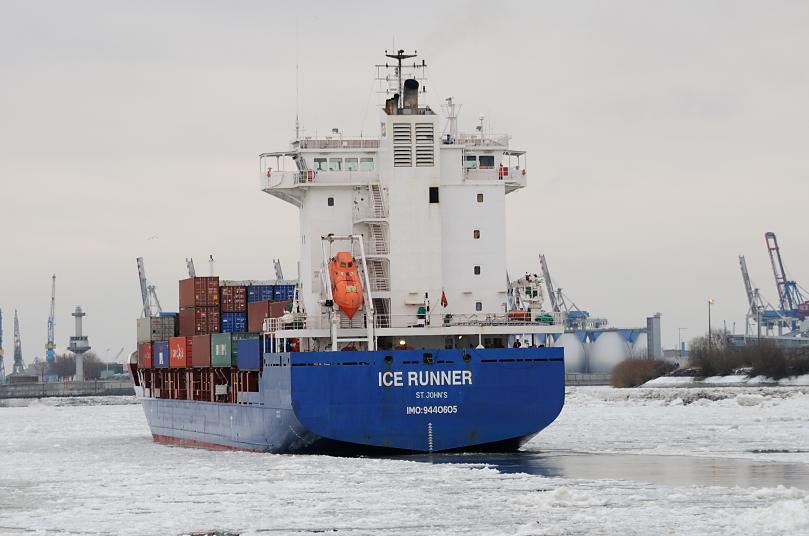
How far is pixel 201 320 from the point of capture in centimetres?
4803

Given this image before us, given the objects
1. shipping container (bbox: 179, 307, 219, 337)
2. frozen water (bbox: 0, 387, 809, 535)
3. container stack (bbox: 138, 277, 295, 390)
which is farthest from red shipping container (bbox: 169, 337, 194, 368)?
frozen water (bbox: 0, 387, 809, 535)

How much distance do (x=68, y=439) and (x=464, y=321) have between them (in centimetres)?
2289

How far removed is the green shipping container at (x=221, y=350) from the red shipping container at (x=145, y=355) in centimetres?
1179

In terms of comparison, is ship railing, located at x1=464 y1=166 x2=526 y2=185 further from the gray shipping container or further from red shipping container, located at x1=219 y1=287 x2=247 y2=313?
the gray shipping container

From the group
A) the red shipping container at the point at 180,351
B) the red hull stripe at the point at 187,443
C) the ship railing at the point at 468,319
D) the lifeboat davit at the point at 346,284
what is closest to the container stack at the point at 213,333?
the red shipping container at the point at 180,351

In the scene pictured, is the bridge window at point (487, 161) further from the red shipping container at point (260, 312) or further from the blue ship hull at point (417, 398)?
the red shipping container at point (260, 312)

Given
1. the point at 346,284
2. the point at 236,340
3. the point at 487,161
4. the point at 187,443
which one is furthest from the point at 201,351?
the point at 487,161

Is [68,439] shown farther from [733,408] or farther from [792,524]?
[792,524]

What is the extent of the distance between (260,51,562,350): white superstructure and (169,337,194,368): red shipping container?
1081 cm

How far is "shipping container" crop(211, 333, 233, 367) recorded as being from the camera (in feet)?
141

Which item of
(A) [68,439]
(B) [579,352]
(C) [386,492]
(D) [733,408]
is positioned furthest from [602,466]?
(B) [579,352]

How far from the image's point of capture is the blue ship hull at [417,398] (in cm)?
3434

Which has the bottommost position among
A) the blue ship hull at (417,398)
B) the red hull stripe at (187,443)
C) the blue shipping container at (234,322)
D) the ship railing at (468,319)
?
the red hull stripe at (187,443)

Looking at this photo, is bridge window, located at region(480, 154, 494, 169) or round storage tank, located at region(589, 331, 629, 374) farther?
round storage tank, located at region(589, 331, 629, 374)
